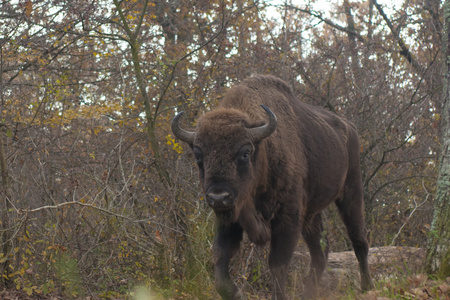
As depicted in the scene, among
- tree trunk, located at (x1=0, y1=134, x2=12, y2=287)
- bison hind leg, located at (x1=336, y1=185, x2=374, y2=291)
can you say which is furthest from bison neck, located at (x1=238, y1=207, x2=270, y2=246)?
tree trunk, located at (x1=0, y1=134, x2=12, y2=287)

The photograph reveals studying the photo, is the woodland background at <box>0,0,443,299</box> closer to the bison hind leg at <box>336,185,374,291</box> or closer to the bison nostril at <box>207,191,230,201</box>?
the bison hind leg at <box>336,185,374,291</box>

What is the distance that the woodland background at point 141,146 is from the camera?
6.89 metres

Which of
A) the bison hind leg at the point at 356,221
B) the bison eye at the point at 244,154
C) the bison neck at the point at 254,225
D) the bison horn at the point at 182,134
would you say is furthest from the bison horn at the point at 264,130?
the bison hind leg at the point at 356,221

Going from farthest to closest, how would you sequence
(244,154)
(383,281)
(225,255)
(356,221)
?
(356,221) < (383,281) < (225,255) < (244,154)

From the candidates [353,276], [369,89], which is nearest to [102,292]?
[353,276]

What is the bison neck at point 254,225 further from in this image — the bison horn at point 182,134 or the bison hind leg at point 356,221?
the bison hind leg at point 356,221

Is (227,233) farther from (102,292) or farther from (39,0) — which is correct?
(39,0)

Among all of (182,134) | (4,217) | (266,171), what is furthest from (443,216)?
(4,217)

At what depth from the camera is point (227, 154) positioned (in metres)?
5.44

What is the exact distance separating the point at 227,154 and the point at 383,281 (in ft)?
8.55

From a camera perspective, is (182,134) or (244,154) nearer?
(244,154)

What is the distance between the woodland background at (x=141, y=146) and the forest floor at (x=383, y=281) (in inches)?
17.5

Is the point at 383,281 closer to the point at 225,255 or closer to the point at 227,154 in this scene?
the point at 225,255

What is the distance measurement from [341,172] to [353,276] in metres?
1.53
